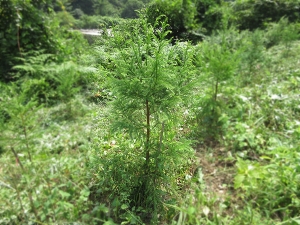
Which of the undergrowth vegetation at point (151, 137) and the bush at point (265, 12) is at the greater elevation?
the bush at point (265, 12)

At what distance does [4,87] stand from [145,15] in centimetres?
348

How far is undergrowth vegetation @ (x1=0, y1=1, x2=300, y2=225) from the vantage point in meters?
0.77

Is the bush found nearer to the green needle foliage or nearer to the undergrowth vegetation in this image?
the undergrowth vegetation

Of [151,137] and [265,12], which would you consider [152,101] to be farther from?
[265,12]

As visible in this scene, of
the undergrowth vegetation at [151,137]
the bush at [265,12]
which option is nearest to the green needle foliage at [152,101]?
the undergrowth vegetation at [151,137]

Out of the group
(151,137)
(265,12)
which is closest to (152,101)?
(151,137)

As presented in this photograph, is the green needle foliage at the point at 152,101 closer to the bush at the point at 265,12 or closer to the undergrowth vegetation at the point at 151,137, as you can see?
the undergrowth vegetation at the point at 151,137

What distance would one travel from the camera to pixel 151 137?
2.78 feet

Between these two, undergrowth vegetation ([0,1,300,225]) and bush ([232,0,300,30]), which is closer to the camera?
undergrowth vegetation ([0,1,300,225])

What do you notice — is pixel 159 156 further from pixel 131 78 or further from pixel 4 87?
pixel 4 87

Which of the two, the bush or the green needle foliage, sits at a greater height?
the bush

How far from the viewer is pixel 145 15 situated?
805 mm

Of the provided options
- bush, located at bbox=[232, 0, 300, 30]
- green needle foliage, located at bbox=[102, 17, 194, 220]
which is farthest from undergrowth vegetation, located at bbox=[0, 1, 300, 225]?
bush, located at bbox=[232, 0, 300, 30]

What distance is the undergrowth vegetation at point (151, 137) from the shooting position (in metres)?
0.77
